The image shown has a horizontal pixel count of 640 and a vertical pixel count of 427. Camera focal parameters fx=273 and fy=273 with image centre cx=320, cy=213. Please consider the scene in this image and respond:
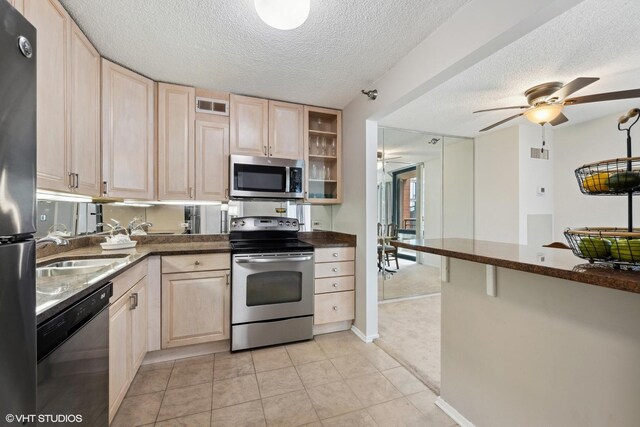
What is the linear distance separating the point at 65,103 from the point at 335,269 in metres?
2.36

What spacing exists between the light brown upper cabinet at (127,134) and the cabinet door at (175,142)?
72 mm

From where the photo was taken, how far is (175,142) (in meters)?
2.52

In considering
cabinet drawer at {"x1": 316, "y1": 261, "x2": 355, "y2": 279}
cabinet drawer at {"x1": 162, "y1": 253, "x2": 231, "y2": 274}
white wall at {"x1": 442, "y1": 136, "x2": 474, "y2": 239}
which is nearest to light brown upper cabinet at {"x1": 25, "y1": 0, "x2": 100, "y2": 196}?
cabinet drawer at {"x1": 162, "y1": 253, "x2": 231, "y2": 274}

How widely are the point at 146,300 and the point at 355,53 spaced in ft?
8.08

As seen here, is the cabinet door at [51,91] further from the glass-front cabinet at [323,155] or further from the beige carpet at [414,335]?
the beige carpet at [414,335]

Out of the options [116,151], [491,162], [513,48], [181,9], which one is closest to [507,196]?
[491,162]

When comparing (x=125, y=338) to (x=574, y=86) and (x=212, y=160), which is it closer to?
(x=212, y=160)

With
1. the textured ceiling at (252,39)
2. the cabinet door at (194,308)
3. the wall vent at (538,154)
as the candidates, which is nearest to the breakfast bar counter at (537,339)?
the textured ceiling at (252,39)

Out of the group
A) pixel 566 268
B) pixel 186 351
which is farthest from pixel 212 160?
pixel 566 268

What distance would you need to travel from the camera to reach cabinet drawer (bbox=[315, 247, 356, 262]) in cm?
269

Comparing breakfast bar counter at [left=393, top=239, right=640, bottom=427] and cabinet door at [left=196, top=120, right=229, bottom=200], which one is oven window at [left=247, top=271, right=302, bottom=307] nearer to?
cabinet door at [left=196, top=120, right=229, bottom=200]

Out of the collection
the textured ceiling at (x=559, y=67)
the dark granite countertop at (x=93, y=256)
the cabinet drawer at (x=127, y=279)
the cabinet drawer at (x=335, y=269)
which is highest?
the textured ceiling at (x=559, y=67)

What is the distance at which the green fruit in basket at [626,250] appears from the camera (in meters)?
0.77

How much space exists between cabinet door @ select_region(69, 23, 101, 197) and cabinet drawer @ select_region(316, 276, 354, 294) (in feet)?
6.49
